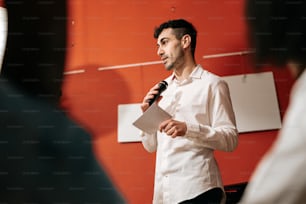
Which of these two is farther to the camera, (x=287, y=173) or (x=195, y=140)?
(x=195, y=140)

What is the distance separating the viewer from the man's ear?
135 cm

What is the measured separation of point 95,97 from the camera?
1722 mm

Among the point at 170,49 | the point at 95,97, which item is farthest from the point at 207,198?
the point at 95,97

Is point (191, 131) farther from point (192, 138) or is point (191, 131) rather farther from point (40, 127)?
point (40, 127)

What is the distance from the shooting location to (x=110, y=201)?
160 cm

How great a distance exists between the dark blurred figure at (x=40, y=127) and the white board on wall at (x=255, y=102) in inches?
22.3

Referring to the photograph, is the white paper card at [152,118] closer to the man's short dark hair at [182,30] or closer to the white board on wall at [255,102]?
the man's short dark hair at [182,30]

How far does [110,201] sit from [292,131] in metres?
1.39

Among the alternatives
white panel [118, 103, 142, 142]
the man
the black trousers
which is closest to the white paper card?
the man

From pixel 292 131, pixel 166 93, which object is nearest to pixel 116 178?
pixel 166 93

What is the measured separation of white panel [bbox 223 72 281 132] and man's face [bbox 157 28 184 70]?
11.7 inches

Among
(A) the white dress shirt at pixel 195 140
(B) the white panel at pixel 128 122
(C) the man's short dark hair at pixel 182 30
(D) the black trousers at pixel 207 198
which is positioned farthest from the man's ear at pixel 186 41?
(D) the black trousers at pixel 207 198

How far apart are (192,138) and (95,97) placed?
28.6 inches

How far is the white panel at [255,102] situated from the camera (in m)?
1.49
